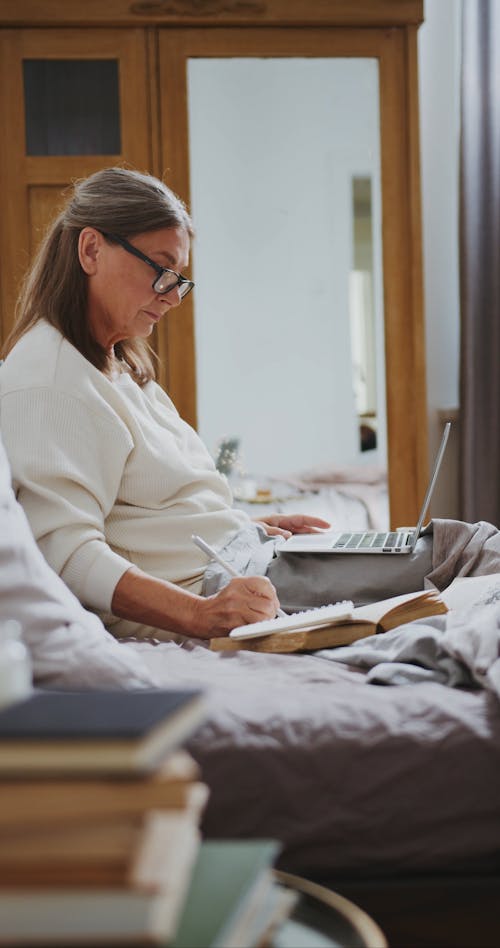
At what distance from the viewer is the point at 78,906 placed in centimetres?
61

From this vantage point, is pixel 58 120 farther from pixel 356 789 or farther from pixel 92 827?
pixel 92 827

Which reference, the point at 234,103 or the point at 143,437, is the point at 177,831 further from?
the point at 234,103

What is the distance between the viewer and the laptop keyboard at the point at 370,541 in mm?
1702

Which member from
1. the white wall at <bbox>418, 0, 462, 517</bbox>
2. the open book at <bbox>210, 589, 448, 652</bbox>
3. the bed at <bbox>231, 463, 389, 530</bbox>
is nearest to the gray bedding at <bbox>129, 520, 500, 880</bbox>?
the open book at <bbox>210, 589, 448, 652</bbox>

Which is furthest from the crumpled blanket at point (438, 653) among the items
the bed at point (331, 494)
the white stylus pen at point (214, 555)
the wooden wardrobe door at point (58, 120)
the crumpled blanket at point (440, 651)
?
the wooden wardrobe door at point (58, 120)

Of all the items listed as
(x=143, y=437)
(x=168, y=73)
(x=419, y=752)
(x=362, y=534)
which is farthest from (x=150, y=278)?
(x=168, y=73)

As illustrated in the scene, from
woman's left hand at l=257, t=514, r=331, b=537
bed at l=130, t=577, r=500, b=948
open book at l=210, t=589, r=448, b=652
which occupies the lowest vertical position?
bed at l=130, t=577, r=500, b=948

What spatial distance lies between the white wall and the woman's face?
1859mm

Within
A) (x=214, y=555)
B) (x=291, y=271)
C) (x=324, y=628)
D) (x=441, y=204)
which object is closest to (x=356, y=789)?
(x=324, y=628)

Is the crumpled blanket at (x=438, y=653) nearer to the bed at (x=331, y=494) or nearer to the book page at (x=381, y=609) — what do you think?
the book page at (x=381, y=609)

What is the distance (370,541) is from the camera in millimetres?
1763

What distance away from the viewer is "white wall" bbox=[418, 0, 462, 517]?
3.50 m

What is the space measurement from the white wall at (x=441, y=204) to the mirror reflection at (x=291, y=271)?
342 mm

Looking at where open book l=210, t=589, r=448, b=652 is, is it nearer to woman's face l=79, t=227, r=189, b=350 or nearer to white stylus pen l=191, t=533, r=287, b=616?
white stylus pen l=191, t=533, r=287, b=616
